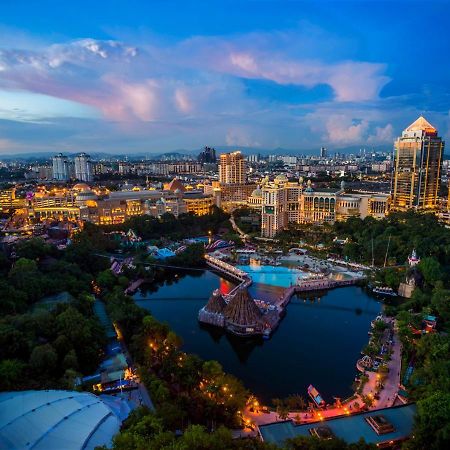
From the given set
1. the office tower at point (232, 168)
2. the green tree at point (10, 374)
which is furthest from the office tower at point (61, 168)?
the green tree at point (10, 374)

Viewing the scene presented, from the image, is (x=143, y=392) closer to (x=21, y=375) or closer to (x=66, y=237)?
(x=21, y=375)

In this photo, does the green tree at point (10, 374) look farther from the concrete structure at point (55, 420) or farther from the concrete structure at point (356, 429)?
the concrete structure at point (356, 429)

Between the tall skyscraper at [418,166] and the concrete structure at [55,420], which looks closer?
the concrete structure at [55,420]

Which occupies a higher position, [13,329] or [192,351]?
[13,329]

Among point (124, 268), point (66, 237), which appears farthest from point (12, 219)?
point (124, 268)

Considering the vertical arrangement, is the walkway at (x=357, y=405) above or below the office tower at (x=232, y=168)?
below
